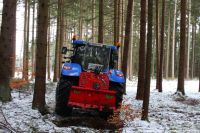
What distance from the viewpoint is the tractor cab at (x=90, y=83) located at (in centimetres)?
1178

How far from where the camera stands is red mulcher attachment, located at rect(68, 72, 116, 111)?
11.7m

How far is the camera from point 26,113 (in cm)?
1091

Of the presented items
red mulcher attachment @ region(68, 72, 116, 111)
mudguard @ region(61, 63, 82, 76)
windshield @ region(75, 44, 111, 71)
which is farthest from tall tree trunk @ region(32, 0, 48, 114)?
windshield @ region(75, 44, 111, 71)

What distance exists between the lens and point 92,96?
1180cm

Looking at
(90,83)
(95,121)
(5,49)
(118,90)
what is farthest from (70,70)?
(5,49)

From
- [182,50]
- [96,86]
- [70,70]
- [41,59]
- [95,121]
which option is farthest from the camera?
[182,50]

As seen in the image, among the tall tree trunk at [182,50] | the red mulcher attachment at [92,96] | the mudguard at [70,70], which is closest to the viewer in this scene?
the red mulcher attachment at [92,96]

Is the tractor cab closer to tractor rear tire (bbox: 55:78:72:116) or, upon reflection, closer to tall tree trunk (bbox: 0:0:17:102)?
tractor rear tire (bbox: 55:78:72:116)

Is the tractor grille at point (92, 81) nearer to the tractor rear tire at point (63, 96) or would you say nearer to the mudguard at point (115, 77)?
the mudguard at point (115, 77)

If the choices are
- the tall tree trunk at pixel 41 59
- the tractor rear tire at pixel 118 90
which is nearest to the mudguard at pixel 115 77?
the tractor rear tire at pixel 118 90

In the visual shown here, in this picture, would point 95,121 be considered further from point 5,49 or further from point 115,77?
point 5,49

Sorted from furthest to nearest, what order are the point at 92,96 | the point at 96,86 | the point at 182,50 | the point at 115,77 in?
the point at 182,50, the point at 115,77, the point at 96,86, the point at 92,96

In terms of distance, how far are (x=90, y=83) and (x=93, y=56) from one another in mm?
1314

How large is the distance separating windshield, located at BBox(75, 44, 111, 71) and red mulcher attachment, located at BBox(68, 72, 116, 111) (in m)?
0.96
